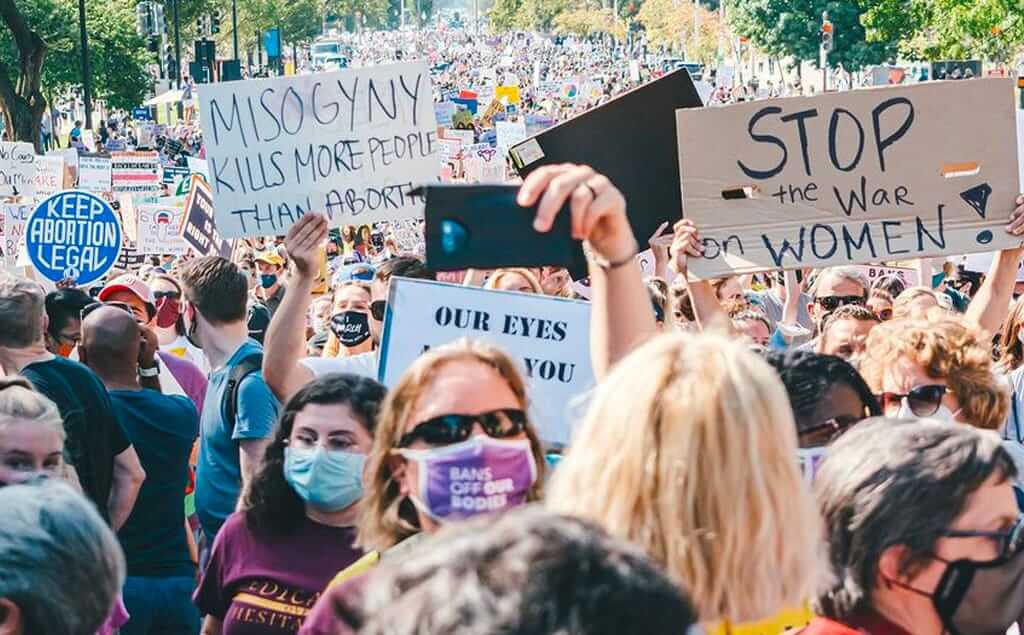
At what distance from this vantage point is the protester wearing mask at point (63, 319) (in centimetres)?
694

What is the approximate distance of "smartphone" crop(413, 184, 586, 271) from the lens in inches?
130

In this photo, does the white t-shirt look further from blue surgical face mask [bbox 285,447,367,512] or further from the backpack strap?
blue surgical face mask [bbox 285,447,367,512]

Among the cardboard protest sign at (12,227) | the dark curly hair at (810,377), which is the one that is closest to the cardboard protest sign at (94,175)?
the cardboard protest sign at (12,227)

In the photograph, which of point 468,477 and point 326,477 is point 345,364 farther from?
point 468,477

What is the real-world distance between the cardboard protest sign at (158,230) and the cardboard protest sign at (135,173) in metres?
3.83

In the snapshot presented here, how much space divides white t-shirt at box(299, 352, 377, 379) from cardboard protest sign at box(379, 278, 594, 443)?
48 centimetres

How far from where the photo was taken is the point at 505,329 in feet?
16.5

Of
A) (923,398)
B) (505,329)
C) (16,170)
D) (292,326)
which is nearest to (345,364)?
(292,326)

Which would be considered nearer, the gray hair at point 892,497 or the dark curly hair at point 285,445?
the gray hair at point 892,497

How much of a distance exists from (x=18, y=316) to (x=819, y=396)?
2.74 metres

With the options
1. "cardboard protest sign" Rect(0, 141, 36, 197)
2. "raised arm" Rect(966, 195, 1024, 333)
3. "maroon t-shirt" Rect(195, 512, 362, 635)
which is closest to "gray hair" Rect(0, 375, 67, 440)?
"maroon t-shirt" Rect(195, 512, 362, 635)

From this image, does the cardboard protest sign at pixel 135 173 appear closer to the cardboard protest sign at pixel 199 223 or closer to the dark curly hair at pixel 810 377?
the cardboard protest sign at pixel 199 223

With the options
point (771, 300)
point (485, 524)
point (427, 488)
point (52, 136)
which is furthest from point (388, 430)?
point (52, 136)

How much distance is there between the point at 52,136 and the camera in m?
48.2
